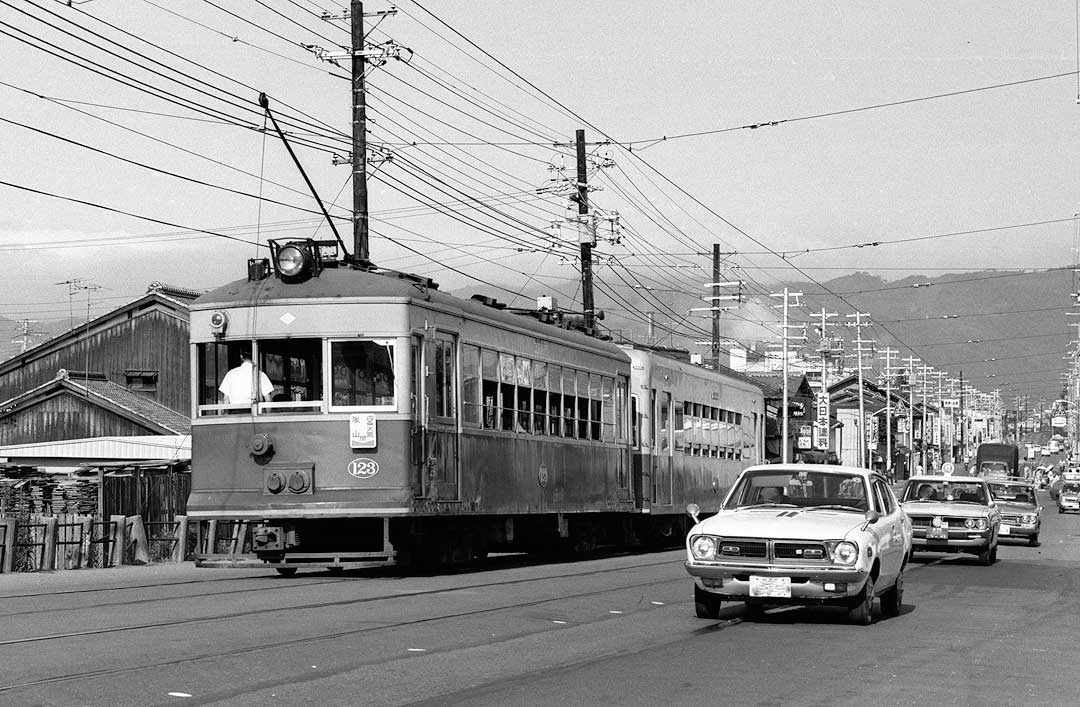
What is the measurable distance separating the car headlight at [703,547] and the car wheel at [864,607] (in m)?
1.35

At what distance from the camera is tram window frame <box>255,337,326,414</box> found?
1862cm

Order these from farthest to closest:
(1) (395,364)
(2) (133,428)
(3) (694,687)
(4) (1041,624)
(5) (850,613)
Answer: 1. (2) (133,428)
2. (1) (395,364)
3. (4) (1041,624)
4. (5) (850,613)
5. (3) (694,687)

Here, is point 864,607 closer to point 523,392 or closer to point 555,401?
point 523,392

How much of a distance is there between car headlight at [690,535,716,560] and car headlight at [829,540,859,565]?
1071 mm

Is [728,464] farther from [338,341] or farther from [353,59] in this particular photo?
[338,341]

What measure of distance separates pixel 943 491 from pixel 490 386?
9.29m

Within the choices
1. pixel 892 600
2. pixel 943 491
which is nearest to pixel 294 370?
pixel 892 600

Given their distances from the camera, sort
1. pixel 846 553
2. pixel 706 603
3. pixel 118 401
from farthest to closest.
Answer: pixel 118 401 → pixel 706 603 → pixel 846 553

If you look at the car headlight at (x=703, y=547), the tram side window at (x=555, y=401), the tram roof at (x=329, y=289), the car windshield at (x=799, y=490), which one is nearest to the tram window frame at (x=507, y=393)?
the tram side window at (x=555, y=401)

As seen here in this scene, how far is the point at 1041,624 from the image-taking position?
1505 cm

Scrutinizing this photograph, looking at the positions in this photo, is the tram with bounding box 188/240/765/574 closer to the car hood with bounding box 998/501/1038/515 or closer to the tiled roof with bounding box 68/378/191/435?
the car hood with bounding box 998/501/1038/515

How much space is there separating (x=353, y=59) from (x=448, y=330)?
443 inches

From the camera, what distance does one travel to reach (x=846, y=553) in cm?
1351

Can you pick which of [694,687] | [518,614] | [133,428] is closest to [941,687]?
[694,687]
